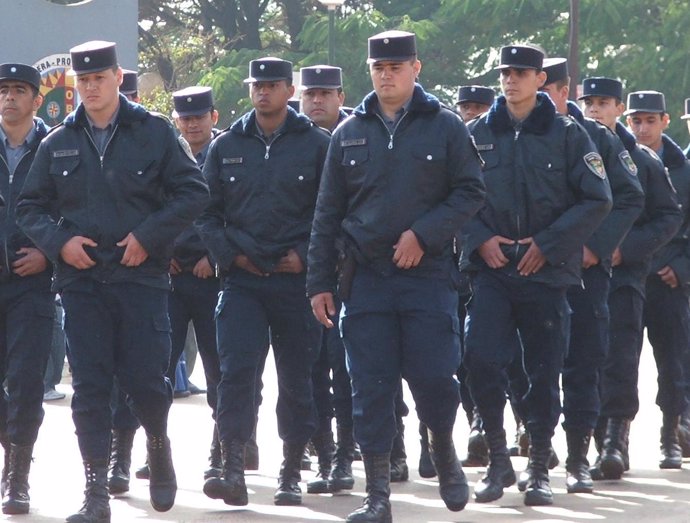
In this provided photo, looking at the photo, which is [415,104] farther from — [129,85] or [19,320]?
[129,85]

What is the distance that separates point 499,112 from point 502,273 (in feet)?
2.68

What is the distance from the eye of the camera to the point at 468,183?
7.55m

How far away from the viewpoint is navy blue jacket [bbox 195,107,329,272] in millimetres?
8297

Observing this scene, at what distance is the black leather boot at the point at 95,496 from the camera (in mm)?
7387

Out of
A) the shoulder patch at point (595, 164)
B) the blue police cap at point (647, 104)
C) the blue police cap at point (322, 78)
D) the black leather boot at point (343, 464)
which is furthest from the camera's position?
the blue police cap at point (647, 104)

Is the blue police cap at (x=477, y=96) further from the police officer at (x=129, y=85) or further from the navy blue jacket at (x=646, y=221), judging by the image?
the police officer at (x=129, y=85)

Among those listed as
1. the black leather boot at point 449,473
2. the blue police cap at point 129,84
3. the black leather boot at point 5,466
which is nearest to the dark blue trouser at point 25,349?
the black leather boot at point 5,466

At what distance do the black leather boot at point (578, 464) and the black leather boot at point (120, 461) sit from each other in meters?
2.28

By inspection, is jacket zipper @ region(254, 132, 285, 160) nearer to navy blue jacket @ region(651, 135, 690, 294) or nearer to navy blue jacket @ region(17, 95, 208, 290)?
navy blue jacket @ region(17, 95, 208, 290)

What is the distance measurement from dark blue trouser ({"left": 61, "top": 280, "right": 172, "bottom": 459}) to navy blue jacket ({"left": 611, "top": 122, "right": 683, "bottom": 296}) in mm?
2916

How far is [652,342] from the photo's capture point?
33.0ft

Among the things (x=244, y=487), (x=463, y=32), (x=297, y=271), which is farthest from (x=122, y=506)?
(x=463, y=32)

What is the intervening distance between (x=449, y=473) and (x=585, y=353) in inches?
58.4

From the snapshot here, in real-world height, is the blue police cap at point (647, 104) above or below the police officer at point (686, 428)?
above
